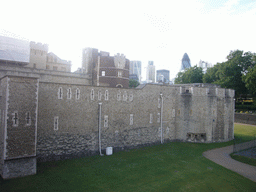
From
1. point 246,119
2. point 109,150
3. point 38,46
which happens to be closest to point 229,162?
point 109,150

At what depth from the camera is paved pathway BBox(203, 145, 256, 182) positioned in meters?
19.5

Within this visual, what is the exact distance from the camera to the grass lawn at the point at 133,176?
600 inches

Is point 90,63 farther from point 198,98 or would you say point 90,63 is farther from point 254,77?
point 254,77

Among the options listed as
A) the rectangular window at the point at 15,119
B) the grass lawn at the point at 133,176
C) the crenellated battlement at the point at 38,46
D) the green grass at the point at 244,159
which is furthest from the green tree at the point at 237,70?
the rectangular window at the point at 15,119

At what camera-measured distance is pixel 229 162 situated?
2255 centimetres

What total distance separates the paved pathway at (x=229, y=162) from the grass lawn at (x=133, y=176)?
113cm

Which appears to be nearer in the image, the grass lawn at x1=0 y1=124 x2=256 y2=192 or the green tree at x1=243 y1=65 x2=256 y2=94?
the grass lawn at x1=0 y1=124 x2=256 y2=192

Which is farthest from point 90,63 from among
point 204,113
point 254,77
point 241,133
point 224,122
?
point 254,77

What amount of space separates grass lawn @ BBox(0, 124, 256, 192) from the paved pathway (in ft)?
3.71

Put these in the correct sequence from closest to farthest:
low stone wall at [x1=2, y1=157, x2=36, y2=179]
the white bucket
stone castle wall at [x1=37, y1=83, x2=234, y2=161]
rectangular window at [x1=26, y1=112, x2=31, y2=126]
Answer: low stone wall at [x1=2, y1=157, x2=36, y2=179]
rectangular window at [x1=26, y1=112, x2=31, y2=126]
stone castle wall at [x1=37, y1=83, x2=234, y2=161]
the white bucket

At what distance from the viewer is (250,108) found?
195 ft

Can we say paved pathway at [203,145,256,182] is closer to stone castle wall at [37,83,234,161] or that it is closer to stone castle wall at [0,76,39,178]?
stone castle wall at [37,83,234,161]

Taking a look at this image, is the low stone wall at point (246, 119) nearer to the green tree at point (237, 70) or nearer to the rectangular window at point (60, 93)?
the green tree at point (237, 70)

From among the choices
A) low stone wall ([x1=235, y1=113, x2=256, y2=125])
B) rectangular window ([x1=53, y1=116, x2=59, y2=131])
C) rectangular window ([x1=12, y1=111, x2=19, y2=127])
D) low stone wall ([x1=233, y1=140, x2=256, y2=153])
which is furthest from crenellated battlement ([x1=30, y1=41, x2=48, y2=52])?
low stone wall ([x1=235, y1=113, x2=256, y2=125])
